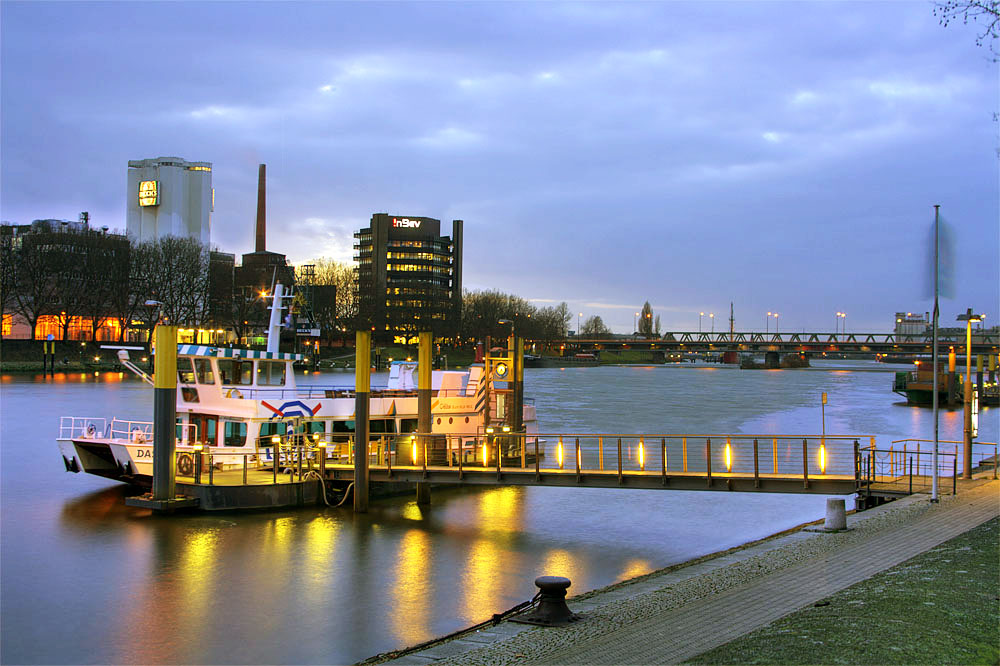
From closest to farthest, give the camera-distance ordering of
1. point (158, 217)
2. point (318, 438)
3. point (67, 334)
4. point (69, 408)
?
point (318, 438) → point (69, 408) → point (67, 334) → point (158, 217)

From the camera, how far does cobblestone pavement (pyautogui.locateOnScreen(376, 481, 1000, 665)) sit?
38.8 feet

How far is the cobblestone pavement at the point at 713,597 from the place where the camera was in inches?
466

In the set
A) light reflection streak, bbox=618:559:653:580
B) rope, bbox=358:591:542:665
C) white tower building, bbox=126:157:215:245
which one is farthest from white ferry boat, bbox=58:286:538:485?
white tower building, bbox=126:157:215:245

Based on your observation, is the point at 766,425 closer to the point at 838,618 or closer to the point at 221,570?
the point at 221,570

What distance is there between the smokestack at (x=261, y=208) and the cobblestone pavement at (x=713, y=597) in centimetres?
16501

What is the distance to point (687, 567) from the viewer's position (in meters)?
18.5

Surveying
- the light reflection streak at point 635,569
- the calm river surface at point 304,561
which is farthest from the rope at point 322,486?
the light reflection streak at point 635,569

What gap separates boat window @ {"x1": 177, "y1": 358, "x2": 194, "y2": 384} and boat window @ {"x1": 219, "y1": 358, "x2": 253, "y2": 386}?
3.38ft

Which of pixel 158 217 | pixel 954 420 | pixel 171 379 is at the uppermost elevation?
pixel 158 217

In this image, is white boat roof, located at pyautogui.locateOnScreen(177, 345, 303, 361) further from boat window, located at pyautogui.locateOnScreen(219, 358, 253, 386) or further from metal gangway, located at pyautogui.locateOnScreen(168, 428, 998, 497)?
metal gangway, located at pyautogui.locateOnScreen(168, 428, 998, 497)

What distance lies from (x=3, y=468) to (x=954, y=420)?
70.9 meters

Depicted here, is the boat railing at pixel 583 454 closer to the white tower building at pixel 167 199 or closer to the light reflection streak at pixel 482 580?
the light reflection streak at pixel 482 580

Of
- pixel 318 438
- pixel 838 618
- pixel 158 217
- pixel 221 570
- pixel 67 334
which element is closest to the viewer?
pixel 838 618

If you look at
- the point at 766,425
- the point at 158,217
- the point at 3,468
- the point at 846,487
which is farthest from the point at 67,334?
the point at 846,487
